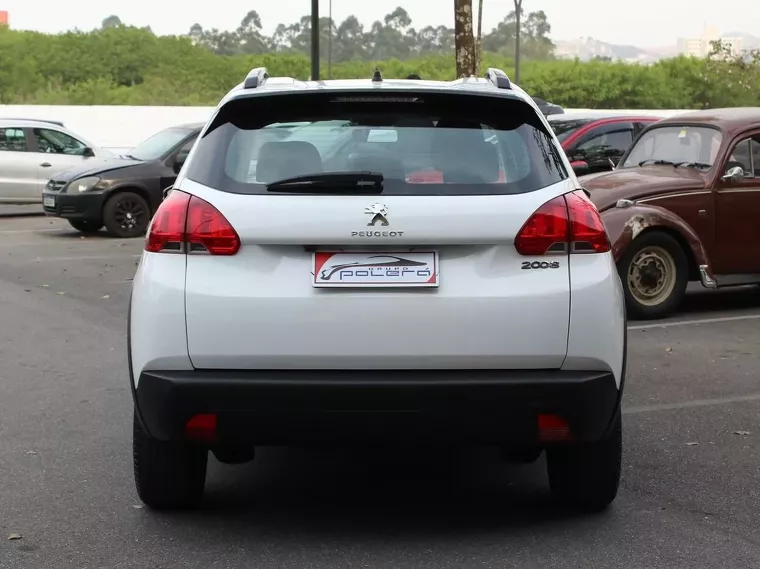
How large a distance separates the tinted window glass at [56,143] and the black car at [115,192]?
3.10 m

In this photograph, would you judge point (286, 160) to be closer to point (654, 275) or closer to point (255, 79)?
point (255, 79)

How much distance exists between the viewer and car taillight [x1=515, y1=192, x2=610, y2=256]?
4.14 metres

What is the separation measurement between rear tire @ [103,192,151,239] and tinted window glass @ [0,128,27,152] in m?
4.21

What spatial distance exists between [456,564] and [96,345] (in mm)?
5364

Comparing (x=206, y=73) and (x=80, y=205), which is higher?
(x=206, y=73)

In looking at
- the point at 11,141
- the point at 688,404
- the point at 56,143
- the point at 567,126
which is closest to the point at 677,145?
the point at 688,404

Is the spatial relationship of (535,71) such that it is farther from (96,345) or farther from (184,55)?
(96,345)

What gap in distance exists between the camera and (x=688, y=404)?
6.90 meters

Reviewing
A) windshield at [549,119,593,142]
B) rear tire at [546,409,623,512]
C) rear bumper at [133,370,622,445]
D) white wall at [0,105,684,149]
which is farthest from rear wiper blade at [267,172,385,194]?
white wall at [0,105,684,149]

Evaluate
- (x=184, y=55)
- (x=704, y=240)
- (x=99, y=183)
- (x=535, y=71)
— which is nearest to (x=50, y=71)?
(x=184, y=55)

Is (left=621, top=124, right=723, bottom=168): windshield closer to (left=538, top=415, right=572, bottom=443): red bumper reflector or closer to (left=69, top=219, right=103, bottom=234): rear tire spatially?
(left=538, top=415, right=572, bottom=443): red bumper reflector

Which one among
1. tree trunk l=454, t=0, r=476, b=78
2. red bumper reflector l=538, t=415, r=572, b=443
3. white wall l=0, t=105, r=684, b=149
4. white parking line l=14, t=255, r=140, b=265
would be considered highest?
tree trunk l=454, t=0, r=476, b=78

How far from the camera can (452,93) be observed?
4469 millimetres

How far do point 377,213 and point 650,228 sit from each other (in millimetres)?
6359
